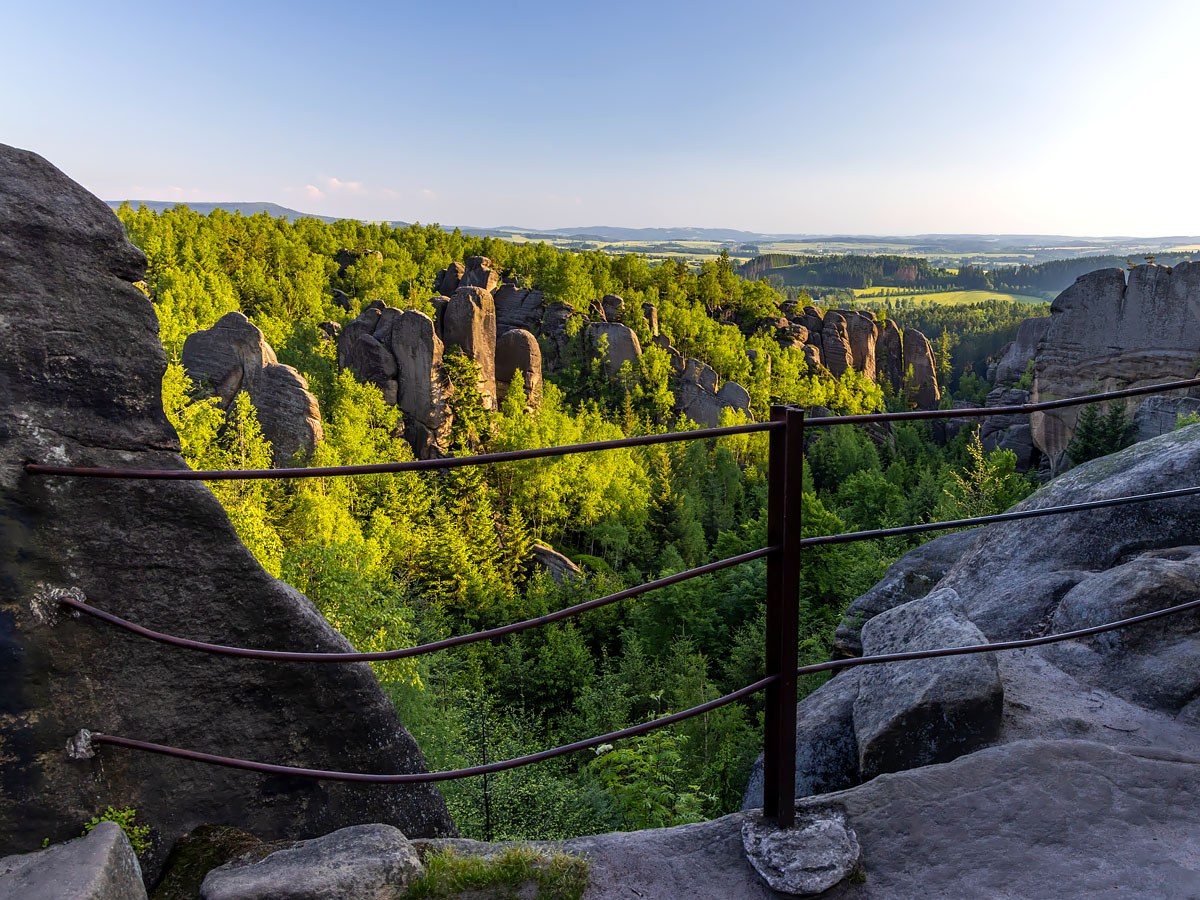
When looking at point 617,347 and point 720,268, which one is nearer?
point 617,347

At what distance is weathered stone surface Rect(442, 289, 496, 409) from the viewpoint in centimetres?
4684

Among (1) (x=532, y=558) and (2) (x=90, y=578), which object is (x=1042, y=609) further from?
(1) (x=532, y=558)

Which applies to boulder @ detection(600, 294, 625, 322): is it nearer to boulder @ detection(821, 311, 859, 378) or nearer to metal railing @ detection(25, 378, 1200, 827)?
boulder @ detection(821, 311, 859, 378)

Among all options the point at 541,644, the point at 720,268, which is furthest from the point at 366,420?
the point at 720,268

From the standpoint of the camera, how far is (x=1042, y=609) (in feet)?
15.5

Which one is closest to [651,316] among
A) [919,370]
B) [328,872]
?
[919,370]

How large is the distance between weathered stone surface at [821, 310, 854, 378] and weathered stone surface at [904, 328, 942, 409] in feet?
29.4

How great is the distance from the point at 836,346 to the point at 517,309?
34187 mm

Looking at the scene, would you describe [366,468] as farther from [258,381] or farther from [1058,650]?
[258,381]

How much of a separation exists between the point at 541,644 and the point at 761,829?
30348 millimetres

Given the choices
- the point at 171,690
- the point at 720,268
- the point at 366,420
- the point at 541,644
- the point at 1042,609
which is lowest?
the point at 541,644

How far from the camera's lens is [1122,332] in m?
36.8

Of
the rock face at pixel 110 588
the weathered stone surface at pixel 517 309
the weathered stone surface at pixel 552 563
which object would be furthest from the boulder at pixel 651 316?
the rock face at pixel 110 588

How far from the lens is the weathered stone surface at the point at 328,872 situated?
2.23 metres
